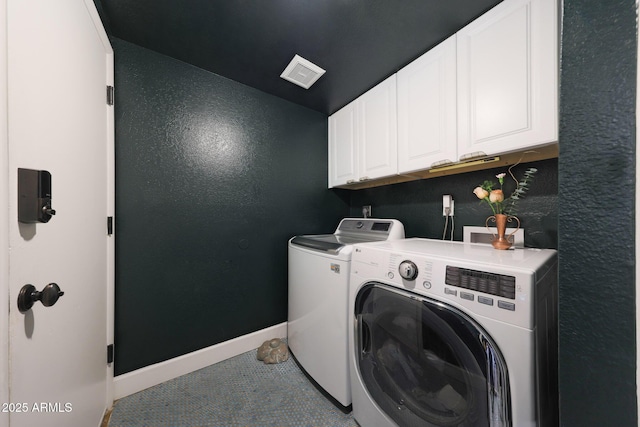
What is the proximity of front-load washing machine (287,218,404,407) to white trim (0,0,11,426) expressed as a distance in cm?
111

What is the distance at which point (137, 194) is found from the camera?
1.37m

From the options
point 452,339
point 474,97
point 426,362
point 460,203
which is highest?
point 474,97

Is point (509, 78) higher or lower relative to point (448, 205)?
higher

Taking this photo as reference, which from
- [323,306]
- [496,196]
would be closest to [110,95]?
[323,306]

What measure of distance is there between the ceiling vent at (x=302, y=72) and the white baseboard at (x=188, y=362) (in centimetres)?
206

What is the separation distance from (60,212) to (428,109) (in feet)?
5.96

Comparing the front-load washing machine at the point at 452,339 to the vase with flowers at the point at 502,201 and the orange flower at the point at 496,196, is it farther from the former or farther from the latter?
the orange flower at the point at 496,196

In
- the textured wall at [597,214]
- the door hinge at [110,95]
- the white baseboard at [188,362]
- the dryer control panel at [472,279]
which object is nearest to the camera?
the textured wall at [597,214]

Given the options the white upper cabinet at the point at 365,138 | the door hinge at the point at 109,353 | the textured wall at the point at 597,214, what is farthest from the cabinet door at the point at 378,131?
the door hinge at the point at 109,353

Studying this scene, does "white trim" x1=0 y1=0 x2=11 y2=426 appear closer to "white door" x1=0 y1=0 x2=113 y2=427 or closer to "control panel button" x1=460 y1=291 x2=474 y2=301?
"white door" x1=0 y1=0 x2=113 y2=427

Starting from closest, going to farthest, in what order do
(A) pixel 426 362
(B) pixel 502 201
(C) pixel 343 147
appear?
(A) pixel 426 362 → (B) pixel 502 201 → (C) pixel 343 147

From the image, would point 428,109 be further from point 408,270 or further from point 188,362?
point 188,362

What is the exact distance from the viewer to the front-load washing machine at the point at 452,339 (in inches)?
25.5

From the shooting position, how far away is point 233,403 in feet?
4.20
